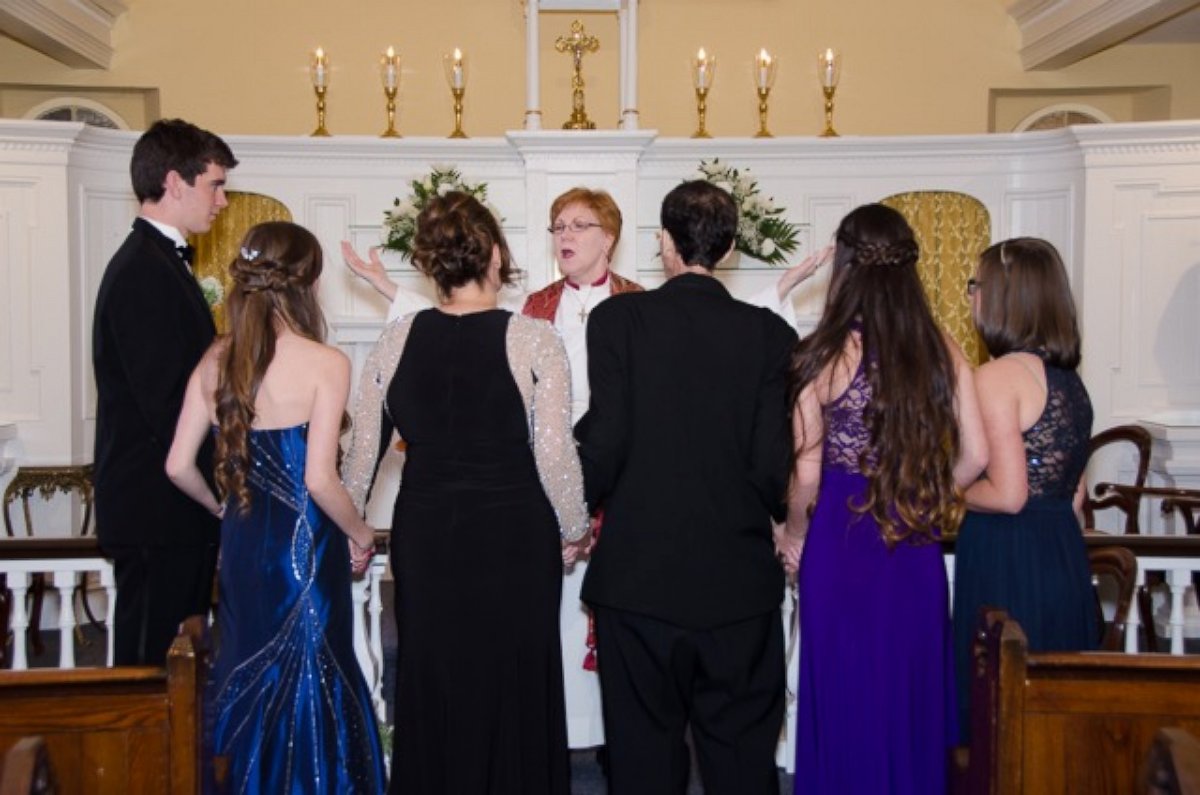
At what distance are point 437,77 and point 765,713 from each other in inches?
288

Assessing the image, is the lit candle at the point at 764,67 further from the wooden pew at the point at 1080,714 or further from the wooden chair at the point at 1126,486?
the wooden pew at the point at 1080,714

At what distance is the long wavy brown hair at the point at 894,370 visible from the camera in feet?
9.31

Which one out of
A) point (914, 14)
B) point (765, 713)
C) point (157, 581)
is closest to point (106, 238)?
point (157, 581)

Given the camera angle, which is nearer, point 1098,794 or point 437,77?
point 1098,794

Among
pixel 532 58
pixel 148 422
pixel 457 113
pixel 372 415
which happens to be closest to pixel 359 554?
pixel 372 415

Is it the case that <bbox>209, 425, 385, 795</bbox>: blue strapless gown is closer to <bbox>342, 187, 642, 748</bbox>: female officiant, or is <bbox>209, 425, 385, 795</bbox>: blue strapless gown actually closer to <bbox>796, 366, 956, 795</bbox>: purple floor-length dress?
<bbox>342, 187, 642, 748</bbox>: female officiant

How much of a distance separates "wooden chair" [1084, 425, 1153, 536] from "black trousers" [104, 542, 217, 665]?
4082 mm

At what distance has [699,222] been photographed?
9.56 feet

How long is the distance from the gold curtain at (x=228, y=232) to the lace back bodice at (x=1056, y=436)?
5181 millimetres

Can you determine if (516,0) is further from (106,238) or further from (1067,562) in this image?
(1067,562)

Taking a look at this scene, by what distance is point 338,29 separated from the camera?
9.32 meters

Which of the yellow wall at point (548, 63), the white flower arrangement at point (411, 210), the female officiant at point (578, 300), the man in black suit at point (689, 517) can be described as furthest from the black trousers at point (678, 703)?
the yellow wall at point (548, 63)

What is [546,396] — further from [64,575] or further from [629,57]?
[629,57]

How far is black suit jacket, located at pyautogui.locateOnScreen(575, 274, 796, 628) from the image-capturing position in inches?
111
